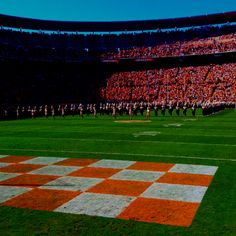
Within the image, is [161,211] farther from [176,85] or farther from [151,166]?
[176,85]

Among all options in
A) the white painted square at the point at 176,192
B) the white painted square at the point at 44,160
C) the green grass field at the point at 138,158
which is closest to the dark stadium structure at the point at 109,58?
the green grass field at the point at 138,158

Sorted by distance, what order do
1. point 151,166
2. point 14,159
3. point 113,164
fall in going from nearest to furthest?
point 151,166, point 113,164, point 14,159

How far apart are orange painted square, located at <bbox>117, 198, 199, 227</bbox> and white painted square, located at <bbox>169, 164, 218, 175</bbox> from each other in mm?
2649

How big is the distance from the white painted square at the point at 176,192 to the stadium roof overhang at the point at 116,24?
164ft

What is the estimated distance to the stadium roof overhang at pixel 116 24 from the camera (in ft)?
183

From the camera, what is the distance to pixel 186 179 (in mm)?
8789

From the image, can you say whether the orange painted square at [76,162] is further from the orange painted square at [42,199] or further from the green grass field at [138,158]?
the orange painted square at [42,199]

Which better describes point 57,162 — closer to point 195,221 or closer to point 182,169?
point 182,169

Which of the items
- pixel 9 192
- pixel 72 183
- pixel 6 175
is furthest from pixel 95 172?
pixel 9 192

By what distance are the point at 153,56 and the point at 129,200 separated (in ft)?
171

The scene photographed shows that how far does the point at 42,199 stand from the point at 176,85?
4839 centimetres

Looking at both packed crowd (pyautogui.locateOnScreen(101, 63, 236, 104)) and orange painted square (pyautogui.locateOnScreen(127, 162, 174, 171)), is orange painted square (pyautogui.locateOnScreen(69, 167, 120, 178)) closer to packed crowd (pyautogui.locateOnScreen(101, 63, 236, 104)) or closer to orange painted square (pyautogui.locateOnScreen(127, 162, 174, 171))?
orange painted square (pyautogui.locateOnScreen(127, 162, 174, 171))

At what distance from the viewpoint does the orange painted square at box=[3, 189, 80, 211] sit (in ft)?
22.8

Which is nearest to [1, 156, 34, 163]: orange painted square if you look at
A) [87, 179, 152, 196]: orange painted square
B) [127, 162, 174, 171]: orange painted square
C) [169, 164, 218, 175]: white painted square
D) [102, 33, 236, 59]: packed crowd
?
[127, 162, 174, 171]: orange painted square
